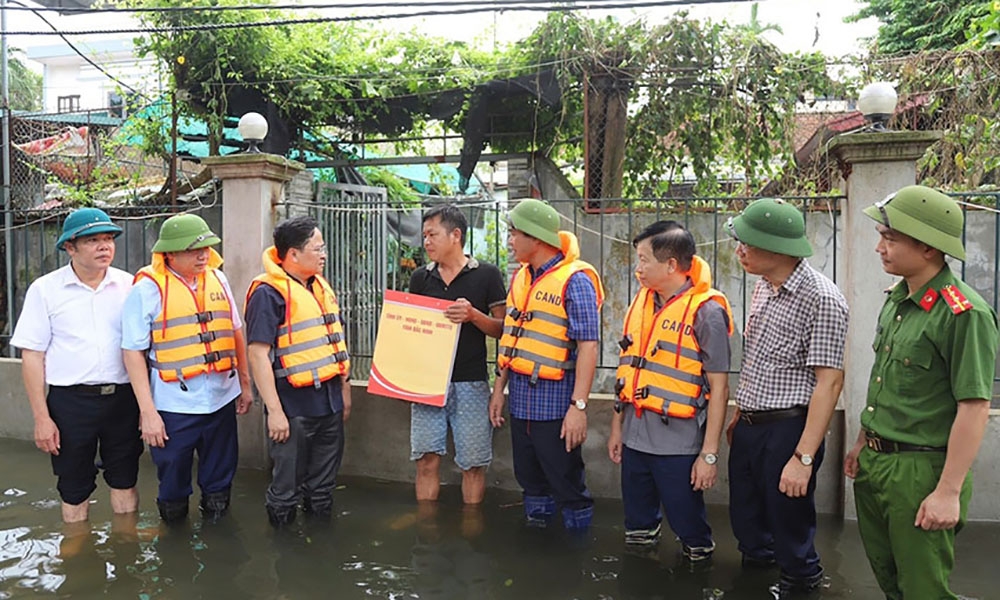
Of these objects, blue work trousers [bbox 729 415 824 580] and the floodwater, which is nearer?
blue work trousers [bbox 729 415 824 580]

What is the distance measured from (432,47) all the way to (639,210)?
3.01 meters

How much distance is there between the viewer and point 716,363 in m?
3.79

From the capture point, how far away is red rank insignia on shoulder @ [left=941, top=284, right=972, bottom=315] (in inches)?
110

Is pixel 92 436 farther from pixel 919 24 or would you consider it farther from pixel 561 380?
pixel 919 24

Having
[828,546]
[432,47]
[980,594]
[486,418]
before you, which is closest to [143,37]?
[432,47]

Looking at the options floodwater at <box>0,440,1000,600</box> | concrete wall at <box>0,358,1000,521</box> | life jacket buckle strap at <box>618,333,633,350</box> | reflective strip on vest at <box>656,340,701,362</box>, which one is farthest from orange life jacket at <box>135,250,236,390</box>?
reflective strip on vest at <box>656,340,701,362</box>

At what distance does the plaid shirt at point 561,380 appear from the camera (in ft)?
13.9

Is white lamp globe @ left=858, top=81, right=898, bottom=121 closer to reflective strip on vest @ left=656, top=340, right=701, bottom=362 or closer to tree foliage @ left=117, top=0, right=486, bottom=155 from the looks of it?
reflective strip on vest @ left=656, top=340, right=701, bottom=362

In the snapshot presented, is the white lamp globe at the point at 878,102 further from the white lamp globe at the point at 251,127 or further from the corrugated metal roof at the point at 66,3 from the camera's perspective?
the corrugated metal roof at the point at 66,3

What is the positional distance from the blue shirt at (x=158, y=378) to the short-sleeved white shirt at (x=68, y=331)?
0.52ft

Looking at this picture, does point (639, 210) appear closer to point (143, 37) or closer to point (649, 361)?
point (649, 361)

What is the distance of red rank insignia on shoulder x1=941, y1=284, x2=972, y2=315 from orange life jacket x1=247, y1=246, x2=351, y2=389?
3.12 metres

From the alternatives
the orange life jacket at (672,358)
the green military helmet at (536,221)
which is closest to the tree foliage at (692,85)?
the green military helmet at (536,221)

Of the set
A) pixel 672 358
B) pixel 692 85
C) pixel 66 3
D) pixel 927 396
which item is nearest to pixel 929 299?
pixel 927 396
